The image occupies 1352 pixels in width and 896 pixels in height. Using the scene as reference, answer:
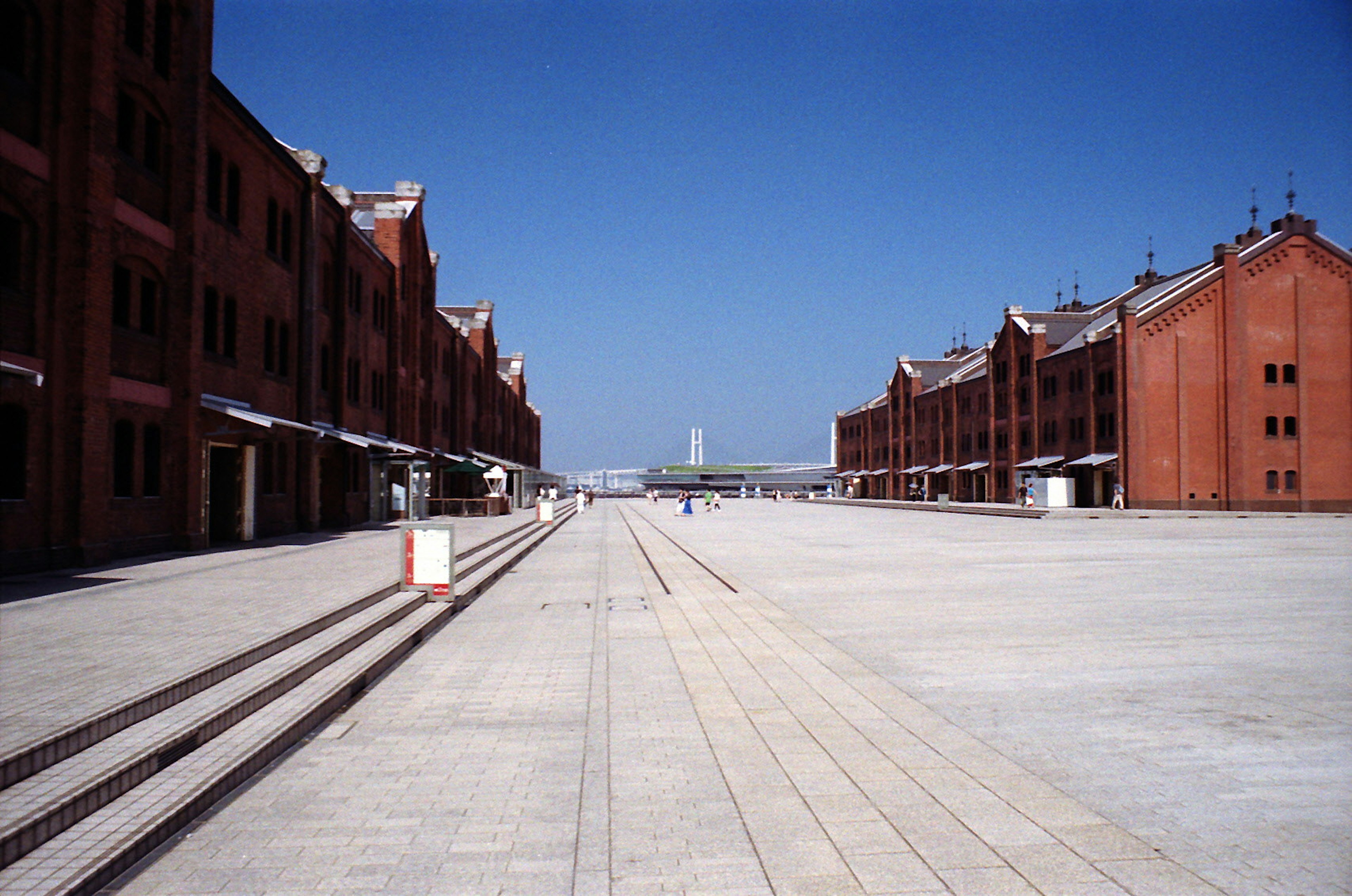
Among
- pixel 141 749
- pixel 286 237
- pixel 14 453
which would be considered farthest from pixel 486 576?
pixel 286 237

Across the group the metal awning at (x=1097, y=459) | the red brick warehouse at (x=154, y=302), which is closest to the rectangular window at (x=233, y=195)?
the red brick warehouse at (x=154, y=302)

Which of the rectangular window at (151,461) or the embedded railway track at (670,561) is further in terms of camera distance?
the rectangular window at (151,461)

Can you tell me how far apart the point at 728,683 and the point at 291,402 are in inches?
874

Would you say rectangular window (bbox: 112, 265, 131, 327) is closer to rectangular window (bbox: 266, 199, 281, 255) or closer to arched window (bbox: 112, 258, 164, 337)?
arched window (bbox: 112, 258, 164, 337)

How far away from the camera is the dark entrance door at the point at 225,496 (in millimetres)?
22125

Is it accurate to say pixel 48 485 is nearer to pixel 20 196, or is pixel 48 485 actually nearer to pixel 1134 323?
pixel 20 196

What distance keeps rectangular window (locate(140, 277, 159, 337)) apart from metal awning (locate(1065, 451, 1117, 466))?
45.9 metres

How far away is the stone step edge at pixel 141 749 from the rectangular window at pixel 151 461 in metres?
11.0

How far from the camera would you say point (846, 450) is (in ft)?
356

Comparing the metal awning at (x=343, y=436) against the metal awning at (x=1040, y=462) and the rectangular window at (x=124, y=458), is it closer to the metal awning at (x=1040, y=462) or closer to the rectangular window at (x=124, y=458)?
the rectangular window at (x=124, y=458)

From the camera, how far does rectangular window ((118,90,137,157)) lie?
1709cm

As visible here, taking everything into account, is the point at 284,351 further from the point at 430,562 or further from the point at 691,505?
the point at 691,505

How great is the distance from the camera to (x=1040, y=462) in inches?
2288

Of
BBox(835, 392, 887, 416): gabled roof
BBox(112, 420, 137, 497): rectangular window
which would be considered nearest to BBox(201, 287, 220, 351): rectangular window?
BBox(112, 420, 137, 497): rectangular window
